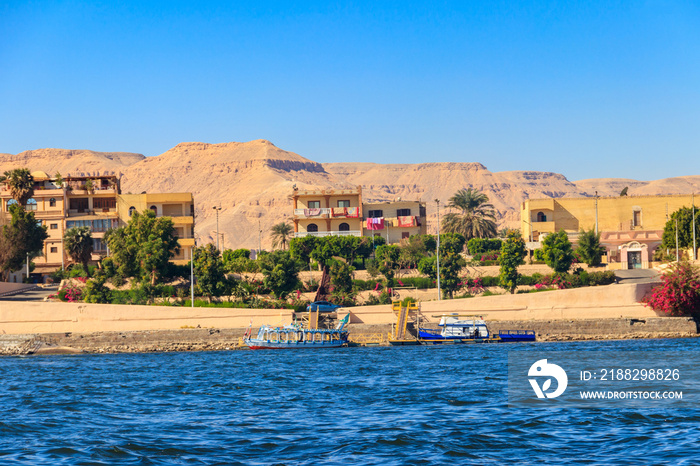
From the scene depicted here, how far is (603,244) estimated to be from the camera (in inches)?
3137

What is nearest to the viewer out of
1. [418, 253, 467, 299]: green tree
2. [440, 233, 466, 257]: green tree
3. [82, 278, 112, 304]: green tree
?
[82, 278, 112, 304]: green tree

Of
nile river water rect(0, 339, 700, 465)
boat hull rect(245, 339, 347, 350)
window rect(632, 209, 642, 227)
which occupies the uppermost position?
window rect(632, 209, 642, 227)

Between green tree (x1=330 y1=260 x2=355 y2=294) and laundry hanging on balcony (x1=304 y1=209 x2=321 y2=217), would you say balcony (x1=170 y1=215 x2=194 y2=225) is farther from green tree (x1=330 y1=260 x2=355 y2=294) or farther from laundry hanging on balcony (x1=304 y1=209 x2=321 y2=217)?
green tree (x1=330 y1=260 x2=355 y2=294)

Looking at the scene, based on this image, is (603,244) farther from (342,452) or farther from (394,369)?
(342,452)

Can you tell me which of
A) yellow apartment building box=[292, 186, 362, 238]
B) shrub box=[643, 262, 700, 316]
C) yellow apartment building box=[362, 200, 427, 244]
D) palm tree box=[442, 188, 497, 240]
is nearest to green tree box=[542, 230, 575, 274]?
shrub box=[643, 262, 700, 316]

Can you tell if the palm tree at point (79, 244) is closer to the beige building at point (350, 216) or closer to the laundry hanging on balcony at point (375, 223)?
the beige building at point (350, 216)

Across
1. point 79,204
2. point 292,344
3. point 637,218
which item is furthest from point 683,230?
point 79,204

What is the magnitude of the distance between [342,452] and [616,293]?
40.8 m

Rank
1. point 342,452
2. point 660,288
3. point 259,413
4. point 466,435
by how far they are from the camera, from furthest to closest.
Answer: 1. point 660,288
2. point 259,413
3. point 466,435
4. point 342,452

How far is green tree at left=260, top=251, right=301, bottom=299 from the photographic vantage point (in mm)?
63406

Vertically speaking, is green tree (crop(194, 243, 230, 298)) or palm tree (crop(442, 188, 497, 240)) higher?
palm tree (crop(442, 188, 497, 240))

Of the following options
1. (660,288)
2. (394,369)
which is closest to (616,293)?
(660,288)

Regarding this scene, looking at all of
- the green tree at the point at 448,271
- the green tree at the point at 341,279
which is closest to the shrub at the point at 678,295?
the green tree at the point at 448,271

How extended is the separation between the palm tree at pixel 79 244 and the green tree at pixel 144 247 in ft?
25.5
